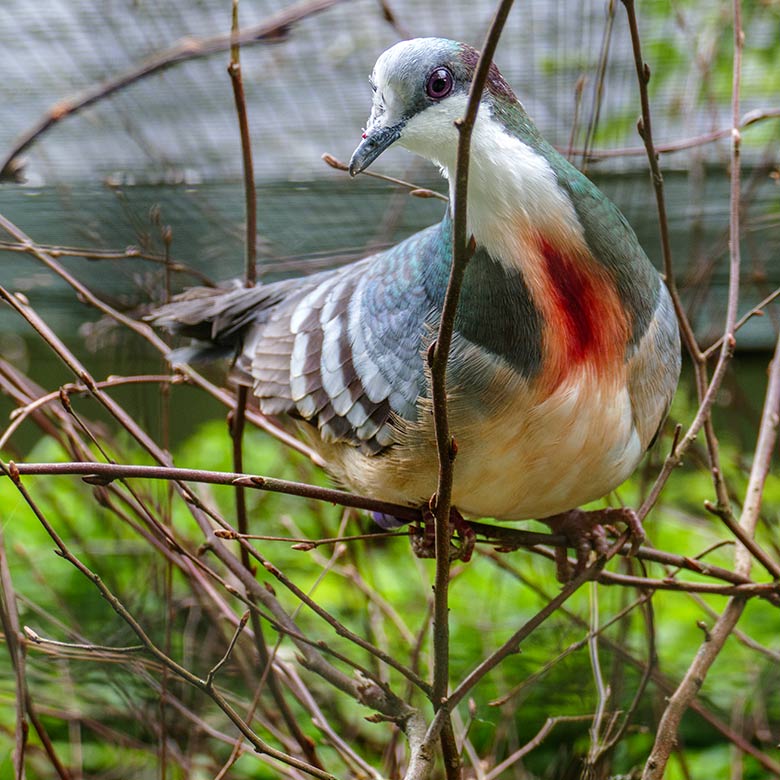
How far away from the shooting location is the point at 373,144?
1102 mm

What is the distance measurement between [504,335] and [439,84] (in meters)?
0.31

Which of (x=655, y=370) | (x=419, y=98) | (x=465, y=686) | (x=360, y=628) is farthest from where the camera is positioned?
(x=360, y=628)

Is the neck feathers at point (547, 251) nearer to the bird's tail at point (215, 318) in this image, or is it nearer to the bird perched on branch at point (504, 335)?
the bird perched on branch at point (504, 335)

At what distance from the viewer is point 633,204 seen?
2.60 metres

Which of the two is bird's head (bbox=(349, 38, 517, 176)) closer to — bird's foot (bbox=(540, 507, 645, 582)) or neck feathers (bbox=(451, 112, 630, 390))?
neck feathers (bbox=(451, 112, 630, 390))

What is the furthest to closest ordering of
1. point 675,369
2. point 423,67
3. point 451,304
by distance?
point 675,369 < point 423,67 < point 451,304

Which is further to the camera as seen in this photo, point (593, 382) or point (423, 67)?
point (593, 382)

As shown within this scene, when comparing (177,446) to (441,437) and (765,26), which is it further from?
(441,437)

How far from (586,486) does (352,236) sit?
1714 millimetres

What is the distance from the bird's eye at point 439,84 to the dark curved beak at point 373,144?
0.05 m

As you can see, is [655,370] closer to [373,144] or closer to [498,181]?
[498,181]

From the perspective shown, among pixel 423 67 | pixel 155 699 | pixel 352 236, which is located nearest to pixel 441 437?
pixel 423 67

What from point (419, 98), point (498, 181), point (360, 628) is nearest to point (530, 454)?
point (498, 181)

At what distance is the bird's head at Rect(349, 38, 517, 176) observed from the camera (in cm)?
109
